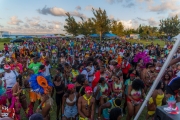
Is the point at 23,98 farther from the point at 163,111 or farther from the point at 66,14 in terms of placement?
the point at 66,14

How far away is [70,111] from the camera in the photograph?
411 cm

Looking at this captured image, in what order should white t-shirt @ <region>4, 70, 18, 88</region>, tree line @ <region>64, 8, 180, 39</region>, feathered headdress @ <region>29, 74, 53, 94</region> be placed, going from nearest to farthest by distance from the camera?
feathered headdress @ <region>29, 74, 53, 94</region>, white t-shirt @ <region>4, 70, 18, 88</region>, tree line @ <region>64, 8, 180, 39</region>

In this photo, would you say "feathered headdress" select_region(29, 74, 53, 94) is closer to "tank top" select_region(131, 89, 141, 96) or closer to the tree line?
"tank top" select_region(131, 89, 141, 96)

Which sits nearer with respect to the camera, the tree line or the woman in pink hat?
the woman in pink hat

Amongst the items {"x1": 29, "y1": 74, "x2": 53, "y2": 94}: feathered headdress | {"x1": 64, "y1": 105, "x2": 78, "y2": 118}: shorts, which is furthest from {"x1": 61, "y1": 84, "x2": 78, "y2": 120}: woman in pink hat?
{"x1": 29, "y1": 74, "x2": 53, "y2": 94}: feathered headdress

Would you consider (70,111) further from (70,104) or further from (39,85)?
(39,85)

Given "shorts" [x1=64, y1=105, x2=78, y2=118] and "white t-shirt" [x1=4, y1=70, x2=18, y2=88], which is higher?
"white t-shirt" [x1=4, y1=70, x2=18, y2=88]

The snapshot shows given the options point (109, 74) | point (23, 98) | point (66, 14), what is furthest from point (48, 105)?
point (66, 14)

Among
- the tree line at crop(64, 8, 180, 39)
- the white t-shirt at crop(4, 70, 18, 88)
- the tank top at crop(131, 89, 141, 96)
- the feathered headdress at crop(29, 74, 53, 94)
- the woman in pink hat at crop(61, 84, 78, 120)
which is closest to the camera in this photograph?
the woman in pink hat at crop(61, 84, 78, 120)

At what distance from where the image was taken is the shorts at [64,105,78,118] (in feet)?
13.5

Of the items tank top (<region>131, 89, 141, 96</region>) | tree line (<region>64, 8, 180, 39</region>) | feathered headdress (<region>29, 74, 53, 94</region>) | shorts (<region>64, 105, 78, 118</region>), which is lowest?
shorts (<region>64, 105, 78, 118</region>)

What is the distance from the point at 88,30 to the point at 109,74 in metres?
42.4

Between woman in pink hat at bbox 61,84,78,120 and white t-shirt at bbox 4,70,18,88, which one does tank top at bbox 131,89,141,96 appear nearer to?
woman in pink hat at bbox 61,84,78,120

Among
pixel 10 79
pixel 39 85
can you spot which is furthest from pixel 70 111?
pixel 10 79
